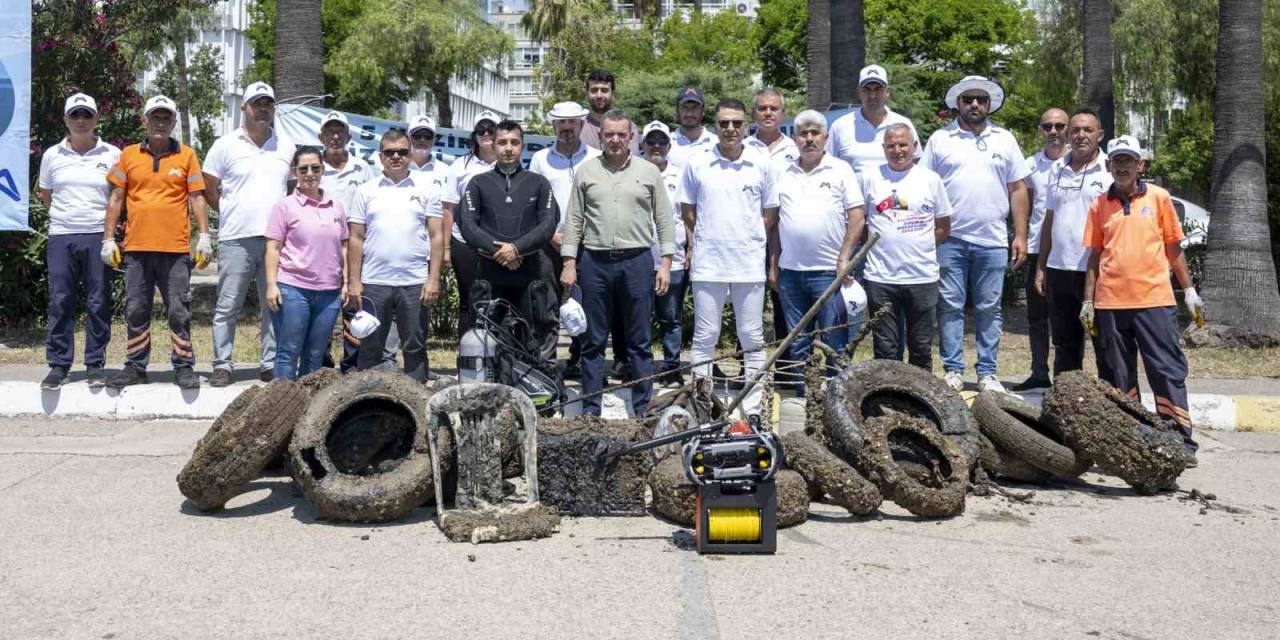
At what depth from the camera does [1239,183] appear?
14758 millimetres

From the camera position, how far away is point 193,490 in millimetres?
6891

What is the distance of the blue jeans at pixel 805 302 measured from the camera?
30.6ft

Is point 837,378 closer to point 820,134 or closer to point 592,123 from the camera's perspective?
point 820,134

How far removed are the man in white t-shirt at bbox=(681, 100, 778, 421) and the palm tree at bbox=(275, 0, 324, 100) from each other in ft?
19.9

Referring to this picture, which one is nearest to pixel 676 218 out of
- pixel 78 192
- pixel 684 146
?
pixel 684 146

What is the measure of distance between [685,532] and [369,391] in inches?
76.3

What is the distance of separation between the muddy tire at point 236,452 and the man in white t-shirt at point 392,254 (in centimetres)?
244

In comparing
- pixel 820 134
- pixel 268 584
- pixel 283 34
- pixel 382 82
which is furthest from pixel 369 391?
pixel 382 82

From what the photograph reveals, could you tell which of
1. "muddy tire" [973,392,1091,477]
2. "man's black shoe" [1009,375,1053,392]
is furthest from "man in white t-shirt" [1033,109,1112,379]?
"muddy tire" [973,392,1091,477]

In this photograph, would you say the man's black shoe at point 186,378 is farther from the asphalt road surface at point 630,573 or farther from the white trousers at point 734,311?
the white trousers at point 734,311

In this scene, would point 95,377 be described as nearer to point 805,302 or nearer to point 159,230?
point 159,230

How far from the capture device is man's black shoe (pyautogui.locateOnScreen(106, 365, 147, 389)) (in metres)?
9.79

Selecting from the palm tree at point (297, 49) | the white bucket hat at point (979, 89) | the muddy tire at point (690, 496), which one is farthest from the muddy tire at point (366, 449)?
the palm tree at point (297, 49)

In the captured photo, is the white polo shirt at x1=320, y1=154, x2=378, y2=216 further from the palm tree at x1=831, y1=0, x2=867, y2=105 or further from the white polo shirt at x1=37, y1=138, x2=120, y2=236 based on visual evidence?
the palm tree at x1=831, y1=0, x2=867, y2=105
